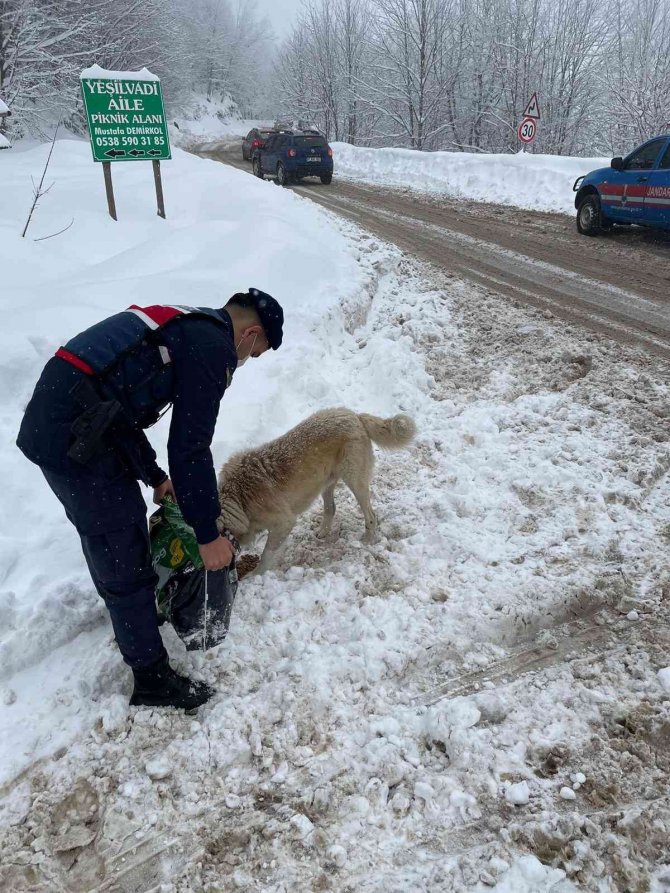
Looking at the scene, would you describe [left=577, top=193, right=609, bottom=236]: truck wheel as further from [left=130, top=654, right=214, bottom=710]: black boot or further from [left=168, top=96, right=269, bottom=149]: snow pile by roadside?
[left=168, top=96, right=269, bottom=149]: snow pile by roadside

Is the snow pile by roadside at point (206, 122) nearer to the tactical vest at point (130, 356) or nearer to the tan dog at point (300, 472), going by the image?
the tan dog at point (300, 472)

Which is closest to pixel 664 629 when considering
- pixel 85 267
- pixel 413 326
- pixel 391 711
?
pixel 391 711

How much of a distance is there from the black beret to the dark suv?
821 inches

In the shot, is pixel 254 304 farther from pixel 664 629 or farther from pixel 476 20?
pixel 476 20

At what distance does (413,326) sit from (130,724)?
6.39 metres

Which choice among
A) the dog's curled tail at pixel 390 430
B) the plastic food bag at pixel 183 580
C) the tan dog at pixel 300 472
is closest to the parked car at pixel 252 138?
the dog's curled tail at pixel 390 430

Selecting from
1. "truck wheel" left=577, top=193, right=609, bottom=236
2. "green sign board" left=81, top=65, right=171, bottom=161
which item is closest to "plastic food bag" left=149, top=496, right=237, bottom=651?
"green sign board" left=81, top=65, right=171, bottom=161

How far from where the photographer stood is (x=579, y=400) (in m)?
5.97

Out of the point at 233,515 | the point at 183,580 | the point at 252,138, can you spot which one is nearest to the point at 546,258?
the point at 233,515

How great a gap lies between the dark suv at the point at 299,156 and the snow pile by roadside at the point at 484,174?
127 inches

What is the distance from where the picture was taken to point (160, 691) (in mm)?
2953

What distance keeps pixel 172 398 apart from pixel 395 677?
196 cm

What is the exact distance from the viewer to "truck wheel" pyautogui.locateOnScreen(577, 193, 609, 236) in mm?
12547

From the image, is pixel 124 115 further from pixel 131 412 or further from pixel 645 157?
pixel 131 412
